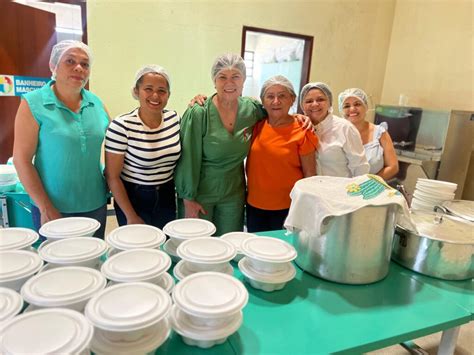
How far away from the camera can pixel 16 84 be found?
10.1 feet

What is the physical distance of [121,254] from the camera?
0.89 m

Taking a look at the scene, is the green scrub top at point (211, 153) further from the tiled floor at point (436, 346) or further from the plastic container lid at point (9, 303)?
the tiled floor at point (436, 346)

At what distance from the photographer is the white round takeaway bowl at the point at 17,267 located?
786mm

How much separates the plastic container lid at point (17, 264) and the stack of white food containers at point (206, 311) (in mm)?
391

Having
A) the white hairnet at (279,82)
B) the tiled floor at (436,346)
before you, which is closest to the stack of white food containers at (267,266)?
the white hairnet at (279,82)

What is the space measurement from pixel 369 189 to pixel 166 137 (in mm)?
975

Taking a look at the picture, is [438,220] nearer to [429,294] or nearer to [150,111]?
[429,294]

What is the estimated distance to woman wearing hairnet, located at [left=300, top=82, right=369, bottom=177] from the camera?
67.4 inches

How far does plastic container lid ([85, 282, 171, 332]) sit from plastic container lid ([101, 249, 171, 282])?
5 cm

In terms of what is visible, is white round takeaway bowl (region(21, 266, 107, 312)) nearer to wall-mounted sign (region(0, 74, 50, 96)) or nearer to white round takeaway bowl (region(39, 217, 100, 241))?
white round takeaway bowl (region(39, 217, 100, 241))

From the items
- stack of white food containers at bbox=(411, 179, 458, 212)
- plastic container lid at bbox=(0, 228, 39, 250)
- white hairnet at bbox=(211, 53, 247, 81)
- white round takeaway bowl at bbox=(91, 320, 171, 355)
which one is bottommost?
white round takeaway bowl at bbox=(91, 320, 171, 355)

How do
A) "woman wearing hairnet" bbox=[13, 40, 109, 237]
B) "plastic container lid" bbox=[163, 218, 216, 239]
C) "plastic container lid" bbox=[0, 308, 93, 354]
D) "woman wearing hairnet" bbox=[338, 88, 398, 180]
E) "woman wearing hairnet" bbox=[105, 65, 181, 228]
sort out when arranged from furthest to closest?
"woman wearing hairnet" bbox=[338, 88, 398, 180] < "woman wearing hairnet" bbox=[105, 65, 181, 228] < "woman wearing hairnet" bbox=[13, 40, 109, 237] < "plastic container lid" bbox=[163, 218, 216, 239] < "plastic container lid" bbox=[0, 308, 93, 354]

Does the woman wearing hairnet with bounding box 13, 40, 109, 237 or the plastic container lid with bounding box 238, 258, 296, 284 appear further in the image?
the woman wearing hairnet with bounding box 13, 40, 109, 237

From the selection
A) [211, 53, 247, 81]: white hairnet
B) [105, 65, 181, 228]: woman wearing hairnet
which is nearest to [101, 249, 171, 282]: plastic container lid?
[105, 65, 181, 228]: woman wearing hairnet
